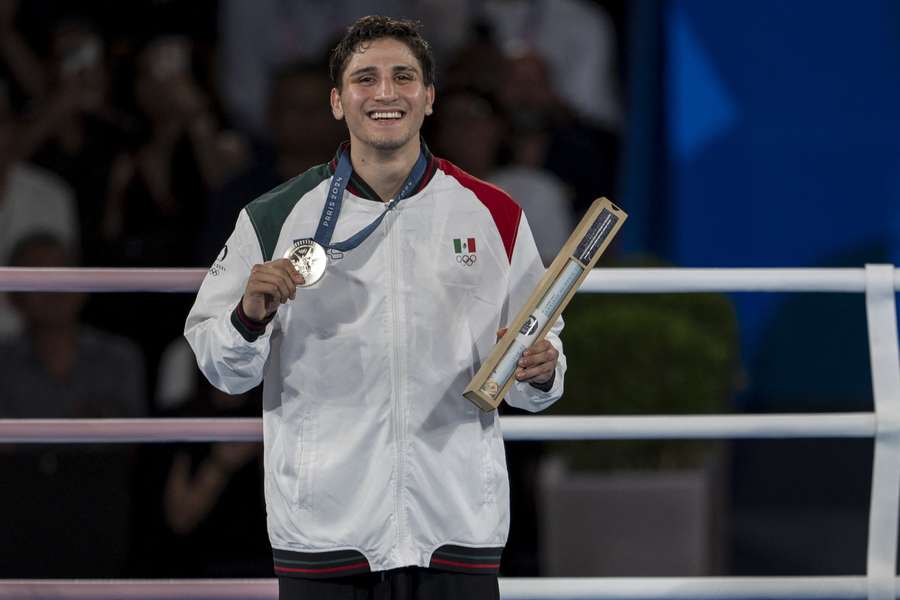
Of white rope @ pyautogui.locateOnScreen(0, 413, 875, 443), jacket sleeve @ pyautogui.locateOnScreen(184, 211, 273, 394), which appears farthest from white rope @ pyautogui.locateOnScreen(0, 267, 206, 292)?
jacket sleeve @ pyautogui.locateOnScreen(184, 211, 273, 394)

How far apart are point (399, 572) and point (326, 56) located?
3.62 meters

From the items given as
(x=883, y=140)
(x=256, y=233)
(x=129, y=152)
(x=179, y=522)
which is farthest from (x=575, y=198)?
(x=256, y=233)

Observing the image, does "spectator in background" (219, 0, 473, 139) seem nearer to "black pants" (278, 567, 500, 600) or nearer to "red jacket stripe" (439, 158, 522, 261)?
"red jacket stripe" (439, 158, 522, 261)

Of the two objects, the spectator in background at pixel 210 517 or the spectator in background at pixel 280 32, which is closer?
the spectator in background at pixel 210 517

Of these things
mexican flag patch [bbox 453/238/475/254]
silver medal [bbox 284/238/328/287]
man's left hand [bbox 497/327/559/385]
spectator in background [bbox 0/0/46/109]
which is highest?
spectator in background [bbox 0/0/46/109]

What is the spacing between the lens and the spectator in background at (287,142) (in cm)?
509

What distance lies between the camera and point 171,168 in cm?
584

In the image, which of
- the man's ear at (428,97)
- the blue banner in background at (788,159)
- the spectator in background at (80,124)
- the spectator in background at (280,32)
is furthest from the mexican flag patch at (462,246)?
the spectator in background at (280,32)

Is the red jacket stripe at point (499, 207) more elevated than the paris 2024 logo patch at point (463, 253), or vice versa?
the red jacket stripe at point (499, 207)

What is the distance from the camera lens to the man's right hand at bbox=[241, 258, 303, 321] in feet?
7.18

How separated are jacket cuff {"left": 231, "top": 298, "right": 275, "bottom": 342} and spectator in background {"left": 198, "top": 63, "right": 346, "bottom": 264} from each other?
280 centimetres

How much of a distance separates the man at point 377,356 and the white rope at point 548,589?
1.81 ft

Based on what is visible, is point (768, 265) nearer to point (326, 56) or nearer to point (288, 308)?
point (326, 56)

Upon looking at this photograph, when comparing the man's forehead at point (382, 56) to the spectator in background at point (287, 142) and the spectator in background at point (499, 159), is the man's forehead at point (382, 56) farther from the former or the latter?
the spectator in background at point (499, 159)
